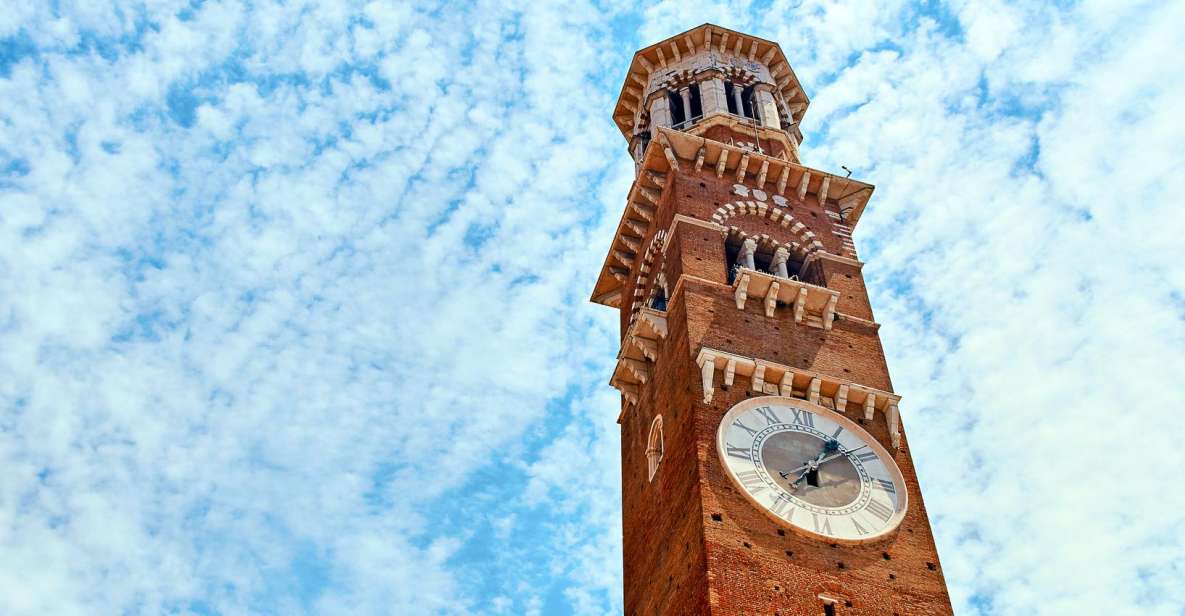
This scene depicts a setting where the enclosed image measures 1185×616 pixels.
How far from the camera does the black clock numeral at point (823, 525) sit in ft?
72.2

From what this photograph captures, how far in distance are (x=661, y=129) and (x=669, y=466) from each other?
1044 centimetres

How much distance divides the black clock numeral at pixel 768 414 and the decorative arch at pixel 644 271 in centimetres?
700

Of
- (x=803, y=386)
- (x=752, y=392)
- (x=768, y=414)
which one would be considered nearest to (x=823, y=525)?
(x=768, y=414)

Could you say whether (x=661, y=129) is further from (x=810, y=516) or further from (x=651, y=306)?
(x=810, y=516)

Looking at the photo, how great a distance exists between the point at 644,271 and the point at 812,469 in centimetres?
954

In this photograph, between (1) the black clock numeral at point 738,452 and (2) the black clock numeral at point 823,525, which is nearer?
(2) the black clock numeral at point 823,525

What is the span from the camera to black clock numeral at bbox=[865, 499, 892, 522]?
22.8 meters

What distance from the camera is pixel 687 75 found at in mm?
37625

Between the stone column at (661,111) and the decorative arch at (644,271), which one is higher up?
the stone column at (661,111)

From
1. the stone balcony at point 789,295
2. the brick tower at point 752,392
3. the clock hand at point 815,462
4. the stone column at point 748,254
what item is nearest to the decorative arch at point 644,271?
the brick tower at point 752,392

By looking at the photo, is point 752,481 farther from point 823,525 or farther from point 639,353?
point 639,353

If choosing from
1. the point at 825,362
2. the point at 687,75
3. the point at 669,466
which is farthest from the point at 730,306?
the point at 687,75

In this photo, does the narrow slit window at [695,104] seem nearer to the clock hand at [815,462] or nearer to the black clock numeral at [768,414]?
the black clock numeral at [768,414]

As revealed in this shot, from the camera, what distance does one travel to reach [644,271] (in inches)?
1234
